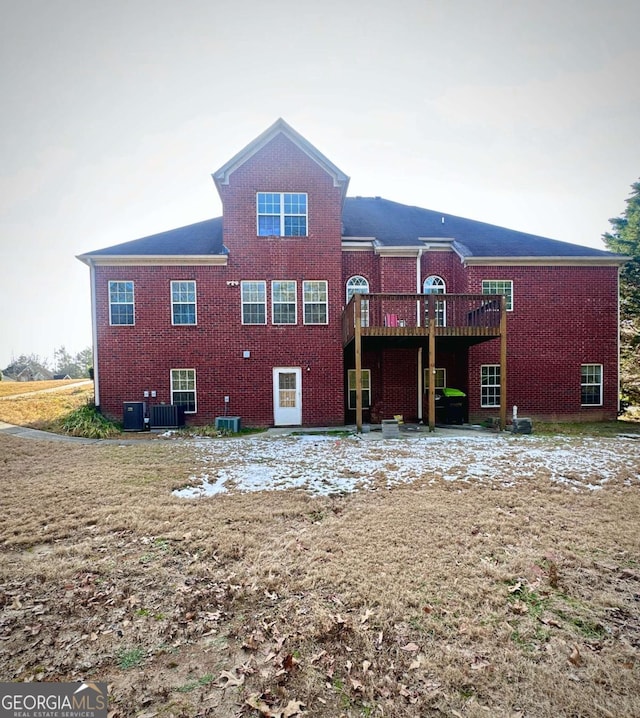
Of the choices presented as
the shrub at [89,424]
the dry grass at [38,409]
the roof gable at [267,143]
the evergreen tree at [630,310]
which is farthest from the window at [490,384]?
the dry grass at [38,409]

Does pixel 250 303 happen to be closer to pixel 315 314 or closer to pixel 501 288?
pixel 315 314

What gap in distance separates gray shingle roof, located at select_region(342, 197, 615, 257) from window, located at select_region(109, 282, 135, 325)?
8.52m

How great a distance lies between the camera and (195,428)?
40.3ft

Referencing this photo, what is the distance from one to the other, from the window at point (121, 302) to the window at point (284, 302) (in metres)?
5.21

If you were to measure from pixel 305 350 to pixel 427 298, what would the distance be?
4.72 m

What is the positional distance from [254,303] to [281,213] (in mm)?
3460

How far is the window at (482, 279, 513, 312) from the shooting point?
1385cm

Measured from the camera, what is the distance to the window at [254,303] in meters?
13.2

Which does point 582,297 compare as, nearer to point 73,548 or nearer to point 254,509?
point 254,509

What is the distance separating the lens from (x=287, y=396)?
43.6ft

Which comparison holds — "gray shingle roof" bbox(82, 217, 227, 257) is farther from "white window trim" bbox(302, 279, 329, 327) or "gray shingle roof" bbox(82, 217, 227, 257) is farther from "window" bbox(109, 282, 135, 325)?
"white window trim" bbox(302, 279, 329, 327)

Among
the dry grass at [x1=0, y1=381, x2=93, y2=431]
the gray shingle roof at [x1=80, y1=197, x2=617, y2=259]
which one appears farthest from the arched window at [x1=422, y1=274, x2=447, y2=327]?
the dry grass at [x1=0, y1=381, x2=93, y2=431]

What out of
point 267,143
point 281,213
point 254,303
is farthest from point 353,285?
point 267,143

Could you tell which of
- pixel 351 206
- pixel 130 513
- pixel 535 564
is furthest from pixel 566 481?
pixel 351 206
